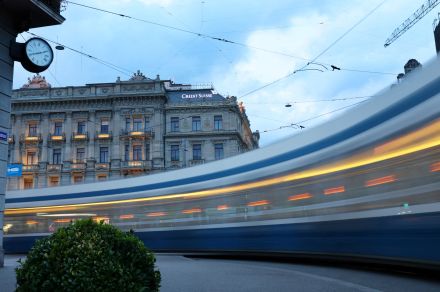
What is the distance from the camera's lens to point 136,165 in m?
58.3

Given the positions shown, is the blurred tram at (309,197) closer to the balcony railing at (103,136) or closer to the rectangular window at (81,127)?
the balcony railing at (103,136)

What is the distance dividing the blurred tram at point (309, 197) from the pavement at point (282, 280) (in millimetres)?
464

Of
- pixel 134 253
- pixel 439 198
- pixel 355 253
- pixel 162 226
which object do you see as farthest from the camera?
pixel 162 226

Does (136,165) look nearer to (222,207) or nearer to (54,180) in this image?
(54,180)

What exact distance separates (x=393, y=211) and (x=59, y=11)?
1173cm

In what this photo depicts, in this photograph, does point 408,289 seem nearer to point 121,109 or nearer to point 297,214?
point 297,214

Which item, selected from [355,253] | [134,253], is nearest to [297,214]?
[355,253]

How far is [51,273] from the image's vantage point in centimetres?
486

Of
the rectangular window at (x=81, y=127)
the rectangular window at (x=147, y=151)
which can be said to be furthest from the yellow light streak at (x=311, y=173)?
the rectangular window at (x=81, y=127)

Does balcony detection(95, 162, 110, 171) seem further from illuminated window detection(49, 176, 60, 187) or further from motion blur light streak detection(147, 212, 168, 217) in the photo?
motion blur light streak detection(147, 212, 168, 217)

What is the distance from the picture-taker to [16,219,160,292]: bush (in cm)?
480

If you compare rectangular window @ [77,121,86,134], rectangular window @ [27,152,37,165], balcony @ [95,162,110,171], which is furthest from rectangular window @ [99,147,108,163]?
rectangular window @ [27,152,37,165]

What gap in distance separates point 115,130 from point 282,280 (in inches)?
2071

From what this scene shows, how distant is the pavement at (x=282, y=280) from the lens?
8406mm
